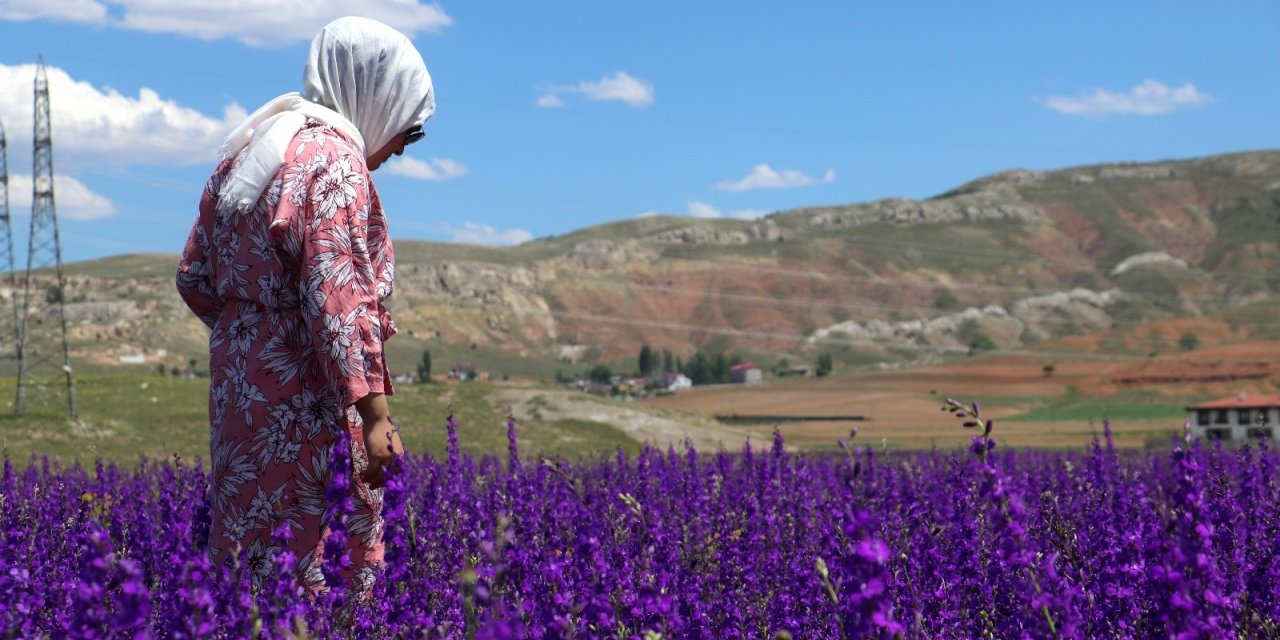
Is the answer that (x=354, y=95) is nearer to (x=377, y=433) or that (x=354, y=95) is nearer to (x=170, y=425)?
(x=377, y=433)

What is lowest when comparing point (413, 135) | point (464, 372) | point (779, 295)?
point (464, 372)

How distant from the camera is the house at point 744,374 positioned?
11750cm

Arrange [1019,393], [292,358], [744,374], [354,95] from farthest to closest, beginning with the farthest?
[744,374] < [1019,393] < [354,95] < [292,358]

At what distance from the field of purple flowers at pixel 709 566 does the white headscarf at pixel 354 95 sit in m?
1.28

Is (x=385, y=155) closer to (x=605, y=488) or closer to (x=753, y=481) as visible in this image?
(x=605, y=488)

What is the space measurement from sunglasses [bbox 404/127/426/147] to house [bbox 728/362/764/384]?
372 ft

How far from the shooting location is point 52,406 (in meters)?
24.6

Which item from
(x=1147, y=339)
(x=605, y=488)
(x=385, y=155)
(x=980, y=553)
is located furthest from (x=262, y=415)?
(x=1147, y=339)

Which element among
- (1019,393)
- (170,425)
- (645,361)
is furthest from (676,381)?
(170,425)

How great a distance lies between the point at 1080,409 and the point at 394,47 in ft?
223

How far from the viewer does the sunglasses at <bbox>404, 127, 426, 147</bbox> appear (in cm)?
421

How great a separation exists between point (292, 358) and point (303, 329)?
95mm

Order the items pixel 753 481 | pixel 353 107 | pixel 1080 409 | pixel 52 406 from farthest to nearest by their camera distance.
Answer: pixel 1080 409
pixel 52 406
pixel 753 481
pixel 353 107

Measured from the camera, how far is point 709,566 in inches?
254
